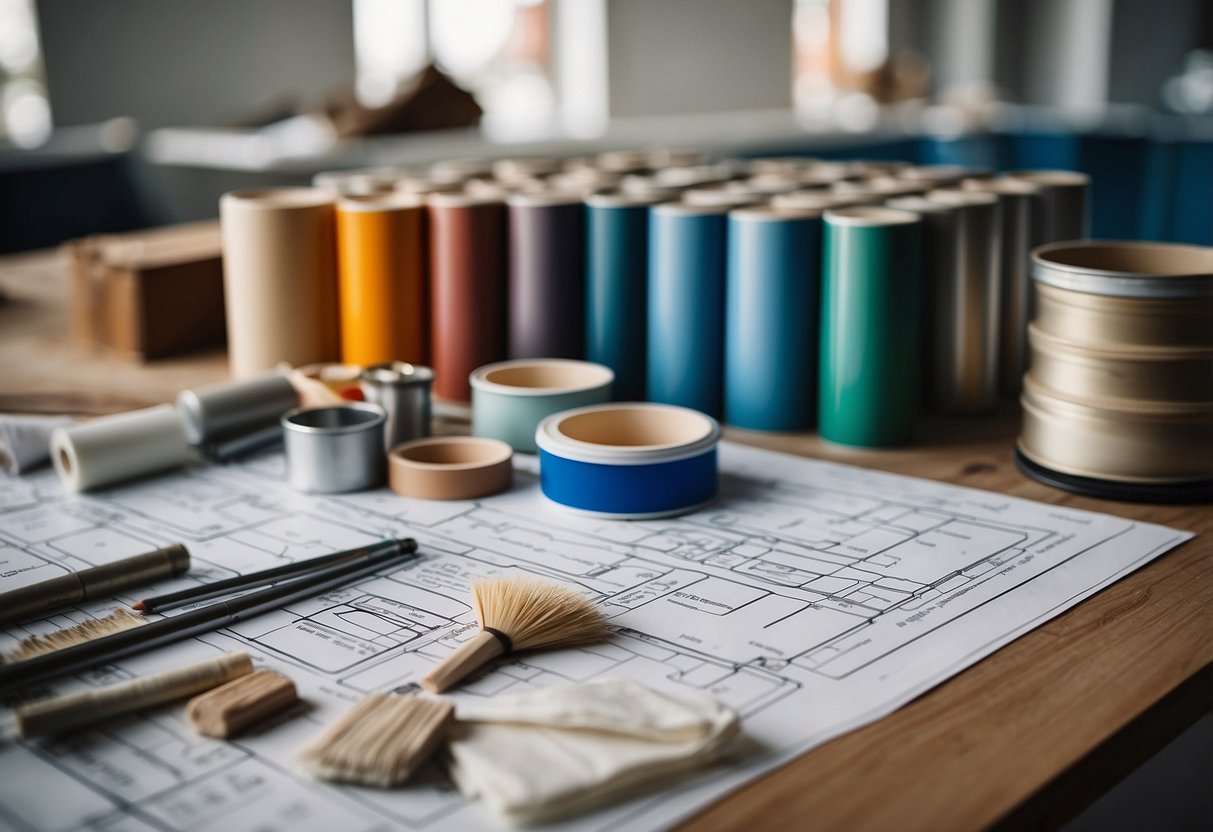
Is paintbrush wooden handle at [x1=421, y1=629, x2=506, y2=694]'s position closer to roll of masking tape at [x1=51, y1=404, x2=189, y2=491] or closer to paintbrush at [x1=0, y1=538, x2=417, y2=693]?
paintbrush at [x1=0, y1=538, x2=417, y2=693]

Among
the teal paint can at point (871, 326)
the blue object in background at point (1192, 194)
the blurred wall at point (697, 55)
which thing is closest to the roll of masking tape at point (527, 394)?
the teal paint can at point (871, 326)

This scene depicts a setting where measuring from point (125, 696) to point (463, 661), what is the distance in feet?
0.62

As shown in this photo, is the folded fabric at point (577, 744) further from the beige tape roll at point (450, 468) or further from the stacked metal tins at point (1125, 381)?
the stacked metal tins at point (1125, 381)

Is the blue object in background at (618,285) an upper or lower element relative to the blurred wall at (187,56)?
lower

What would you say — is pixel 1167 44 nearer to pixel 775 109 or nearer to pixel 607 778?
pixel 775 109

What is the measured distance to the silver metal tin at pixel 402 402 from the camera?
1132 mm

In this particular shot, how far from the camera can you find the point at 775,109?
21.8 feet

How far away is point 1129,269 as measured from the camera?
1090 millimetres

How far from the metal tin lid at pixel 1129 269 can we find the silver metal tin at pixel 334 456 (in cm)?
61

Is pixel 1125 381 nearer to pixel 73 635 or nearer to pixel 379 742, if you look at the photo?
pixel 379 742

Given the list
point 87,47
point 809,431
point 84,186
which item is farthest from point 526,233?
point 87,47

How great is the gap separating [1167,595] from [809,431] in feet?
1.50

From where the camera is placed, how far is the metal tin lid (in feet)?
3.03

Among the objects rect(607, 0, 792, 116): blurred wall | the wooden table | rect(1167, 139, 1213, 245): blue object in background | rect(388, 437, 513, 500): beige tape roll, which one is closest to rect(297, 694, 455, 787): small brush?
the wooden table
